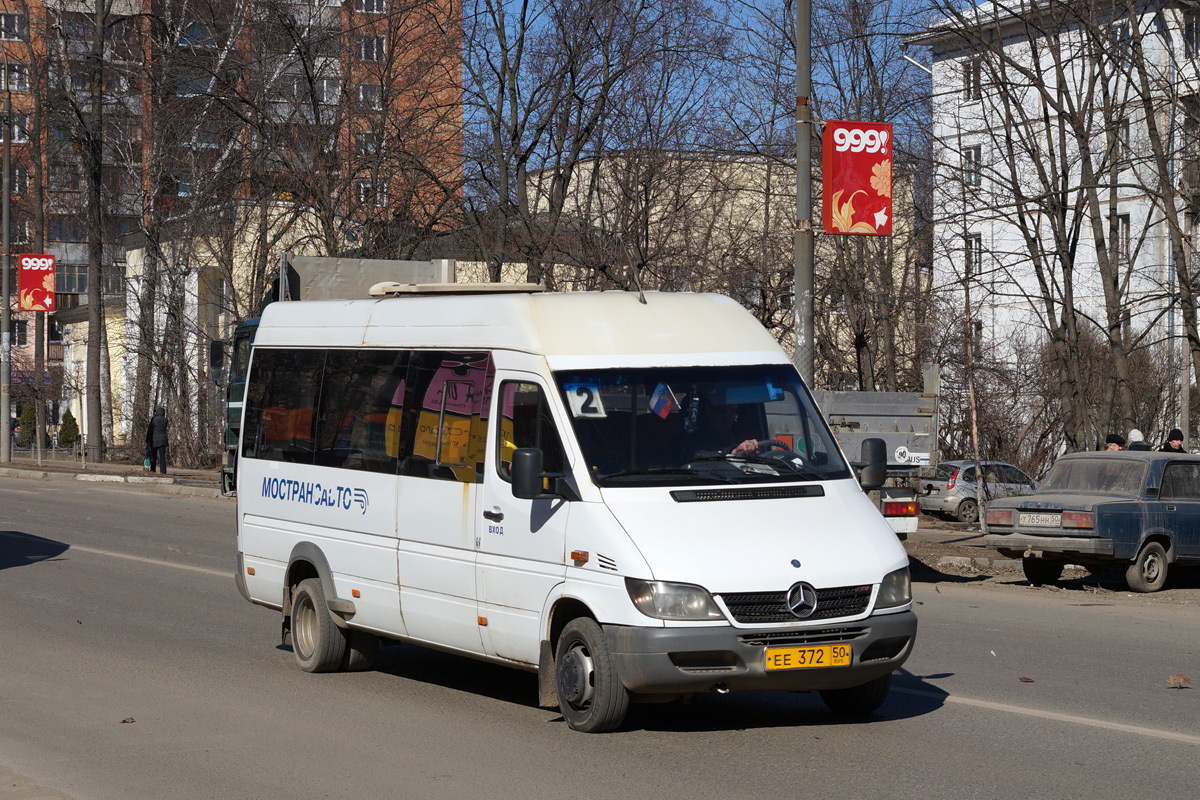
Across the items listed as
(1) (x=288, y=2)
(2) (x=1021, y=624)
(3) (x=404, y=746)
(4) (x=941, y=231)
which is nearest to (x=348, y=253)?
(1) (x=288, y=2)

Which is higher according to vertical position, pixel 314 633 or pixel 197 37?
pixel 197 37

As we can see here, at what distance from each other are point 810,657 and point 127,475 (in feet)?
100

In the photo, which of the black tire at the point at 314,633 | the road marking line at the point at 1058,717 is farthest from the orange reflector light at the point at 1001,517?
the black tire at the point at 314,633

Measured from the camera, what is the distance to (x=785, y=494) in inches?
299

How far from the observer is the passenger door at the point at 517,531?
7641 millimetres

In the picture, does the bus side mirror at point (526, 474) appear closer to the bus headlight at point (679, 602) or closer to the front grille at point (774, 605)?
→ the bus headlight at point (679, 602)

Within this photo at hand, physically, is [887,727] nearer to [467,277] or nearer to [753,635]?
[753,635]

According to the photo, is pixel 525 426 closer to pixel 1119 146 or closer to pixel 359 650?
pixel 359 650

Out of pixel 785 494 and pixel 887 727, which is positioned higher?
pixel 785 494

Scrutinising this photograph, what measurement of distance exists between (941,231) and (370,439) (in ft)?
72.9

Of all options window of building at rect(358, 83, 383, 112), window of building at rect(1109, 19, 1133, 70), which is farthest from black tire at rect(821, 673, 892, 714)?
window of building at rect(358, 83, 383, 112)

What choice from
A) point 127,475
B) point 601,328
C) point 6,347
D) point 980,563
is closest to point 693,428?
point 601,328

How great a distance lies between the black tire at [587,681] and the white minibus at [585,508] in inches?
0.5

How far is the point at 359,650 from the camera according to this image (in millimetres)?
9773
